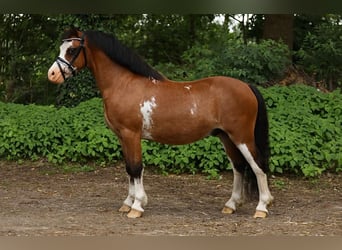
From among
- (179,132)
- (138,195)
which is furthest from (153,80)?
(138,195)

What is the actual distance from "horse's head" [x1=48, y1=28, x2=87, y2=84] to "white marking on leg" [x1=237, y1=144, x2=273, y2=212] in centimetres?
166

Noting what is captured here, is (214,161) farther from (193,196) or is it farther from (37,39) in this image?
(37,39)

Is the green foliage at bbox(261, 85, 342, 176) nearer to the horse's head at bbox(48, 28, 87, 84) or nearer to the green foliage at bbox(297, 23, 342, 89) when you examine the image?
the green foliage at bbox(297, 23, 342, 89)

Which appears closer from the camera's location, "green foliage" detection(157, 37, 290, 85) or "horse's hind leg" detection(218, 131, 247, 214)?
"horse's hind leg" detection(218, 131, 247, 214)

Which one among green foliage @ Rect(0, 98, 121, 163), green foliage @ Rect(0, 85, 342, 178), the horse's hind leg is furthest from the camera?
green foliage @ Rect(0, 98, 121, 163)

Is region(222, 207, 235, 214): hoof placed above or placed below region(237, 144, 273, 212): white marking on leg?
below

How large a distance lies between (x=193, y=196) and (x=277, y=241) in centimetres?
482

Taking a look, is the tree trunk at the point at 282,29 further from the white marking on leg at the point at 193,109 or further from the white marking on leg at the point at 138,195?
the white marking on leg at the point at 138,195

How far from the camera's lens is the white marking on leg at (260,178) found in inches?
170

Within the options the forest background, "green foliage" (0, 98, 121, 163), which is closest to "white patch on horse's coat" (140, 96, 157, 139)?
the forest background

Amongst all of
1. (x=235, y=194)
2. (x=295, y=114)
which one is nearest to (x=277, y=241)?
(x=235, y=194)

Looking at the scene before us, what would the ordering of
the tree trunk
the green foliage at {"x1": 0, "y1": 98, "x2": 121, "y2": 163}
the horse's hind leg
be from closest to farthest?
the horse's hind leg, the green foliage at {"x1": 0, "y1": 98, "x2": 121, "y2": 163}, the tree trunk

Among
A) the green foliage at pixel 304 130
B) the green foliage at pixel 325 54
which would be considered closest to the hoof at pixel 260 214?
the green foliage at pixel 304 130

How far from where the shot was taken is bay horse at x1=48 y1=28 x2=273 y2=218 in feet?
14.2
